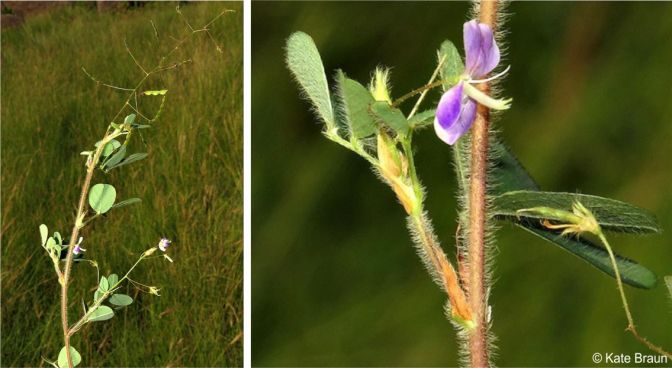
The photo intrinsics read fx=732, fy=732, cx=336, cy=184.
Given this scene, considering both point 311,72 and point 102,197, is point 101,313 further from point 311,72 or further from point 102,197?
point 311,72

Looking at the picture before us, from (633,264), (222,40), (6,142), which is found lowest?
(6,142)

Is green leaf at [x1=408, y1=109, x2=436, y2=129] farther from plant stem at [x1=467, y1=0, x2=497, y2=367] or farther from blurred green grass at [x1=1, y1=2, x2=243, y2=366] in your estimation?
blurred green grass at [x1=1, y1=2, x2=243, y2=366]

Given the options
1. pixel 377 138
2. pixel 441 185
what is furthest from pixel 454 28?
pixel 377 138

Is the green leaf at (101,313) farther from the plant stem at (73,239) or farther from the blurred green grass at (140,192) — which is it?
the blurred green grass at (140,192)

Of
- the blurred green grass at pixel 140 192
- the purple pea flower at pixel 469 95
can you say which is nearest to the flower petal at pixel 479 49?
the purple pea flower at pixel 469 95

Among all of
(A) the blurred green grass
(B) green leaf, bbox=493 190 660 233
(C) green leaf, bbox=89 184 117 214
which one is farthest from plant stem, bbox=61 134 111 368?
(B) green leaf, bbox=493 190 660 233

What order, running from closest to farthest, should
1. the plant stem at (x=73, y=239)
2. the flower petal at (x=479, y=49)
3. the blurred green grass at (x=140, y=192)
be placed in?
the flower petal at (x=479, y=49) < the plant stem at (x=73, y=239) < the blurred green grass at (x=140, y=192)

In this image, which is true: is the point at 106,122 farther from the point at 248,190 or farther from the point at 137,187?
the point at 248,190
